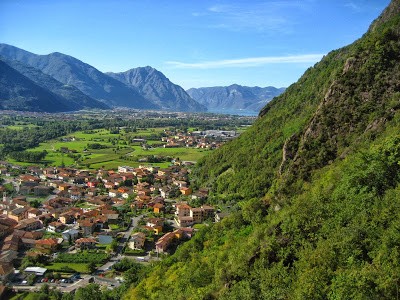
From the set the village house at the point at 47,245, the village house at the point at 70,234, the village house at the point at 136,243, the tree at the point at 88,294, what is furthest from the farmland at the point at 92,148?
the tree at the point at 88,294

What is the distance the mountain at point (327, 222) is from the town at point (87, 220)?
28.6ft

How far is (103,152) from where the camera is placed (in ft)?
364

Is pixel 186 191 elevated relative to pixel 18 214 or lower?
elevated

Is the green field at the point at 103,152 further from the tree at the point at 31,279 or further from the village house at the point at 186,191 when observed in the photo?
the tree at the point at 31,279

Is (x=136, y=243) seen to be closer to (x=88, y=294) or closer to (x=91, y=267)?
(x=91, y=267)

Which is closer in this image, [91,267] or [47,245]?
[91,267]

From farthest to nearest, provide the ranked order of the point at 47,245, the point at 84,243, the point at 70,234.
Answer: the point at 70,234
the point at 84,243
the point at 47,245

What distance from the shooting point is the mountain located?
52.3ft

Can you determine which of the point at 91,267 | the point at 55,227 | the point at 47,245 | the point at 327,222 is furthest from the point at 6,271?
the point at 327,222

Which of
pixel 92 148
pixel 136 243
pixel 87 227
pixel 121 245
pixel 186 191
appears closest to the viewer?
pixel 136 243

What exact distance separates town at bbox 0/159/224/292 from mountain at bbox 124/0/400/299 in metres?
8.71

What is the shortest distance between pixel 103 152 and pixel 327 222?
96.7 meters

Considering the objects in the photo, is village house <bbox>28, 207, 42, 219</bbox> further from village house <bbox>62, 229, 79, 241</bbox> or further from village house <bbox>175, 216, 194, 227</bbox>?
village house <bbox>175, 216, 194, 227</bbox>

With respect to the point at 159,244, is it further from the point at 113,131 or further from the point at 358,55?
the point at 113,131
